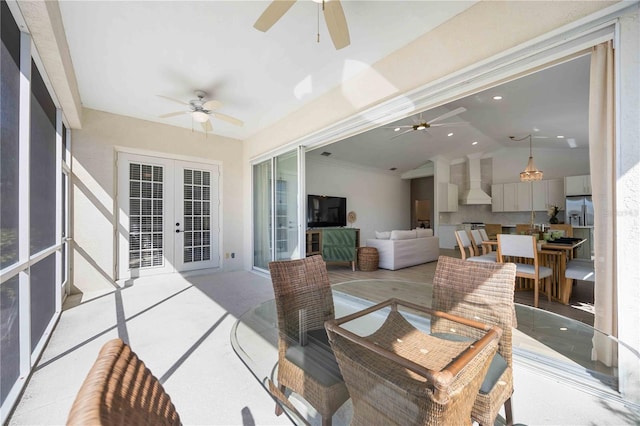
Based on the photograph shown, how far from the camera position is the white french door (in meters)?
4.64

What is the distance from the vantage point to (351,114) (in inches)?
129

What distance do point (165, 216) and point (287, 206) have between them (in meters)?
2.28

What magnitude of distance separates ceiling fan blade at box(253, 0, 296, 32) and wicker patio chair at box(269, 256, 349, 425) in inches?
66.1

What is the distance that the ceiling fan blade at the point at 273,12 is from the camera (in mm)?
1813

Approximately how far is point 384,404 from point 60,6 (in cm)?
351

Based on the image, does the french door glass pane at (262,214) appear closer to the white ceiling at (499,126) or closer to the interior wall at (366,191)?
the interior wall at (366,191)

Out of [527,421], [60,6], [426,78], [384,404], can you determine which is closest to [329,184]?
[426,78]

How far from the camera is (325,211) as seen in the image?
24.6 feet

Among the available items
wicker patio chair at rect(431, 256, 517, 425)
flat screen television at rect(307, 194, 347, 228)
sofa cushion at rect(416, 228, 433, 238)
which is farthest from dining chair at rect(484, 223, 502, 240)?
wicker patio chair at rect(431, 256, 517, 425)

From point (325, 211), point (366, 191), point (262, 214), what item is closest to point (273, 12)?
point (262, 214)

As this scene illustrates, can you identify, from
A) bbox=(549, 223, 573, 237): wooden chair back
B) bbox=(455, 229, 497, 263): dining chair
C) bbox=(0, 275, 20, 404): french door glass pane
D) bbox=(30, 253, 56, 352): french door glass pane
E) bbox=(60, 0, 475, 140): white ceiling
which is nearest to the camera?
bbox=(0, 275, 20, 404): french door glass pane

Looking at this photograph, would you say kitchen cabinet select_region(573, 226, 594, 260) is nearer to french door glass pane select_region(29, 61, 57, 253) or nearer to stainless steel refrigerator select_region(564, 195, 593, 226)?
stainless steel refrigerator select_region(564, 195, 593, 226)

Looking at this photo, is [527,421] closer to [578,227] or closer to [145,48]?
[145,48]

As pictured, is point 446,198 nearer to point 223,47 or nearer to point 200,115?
point 200,115
